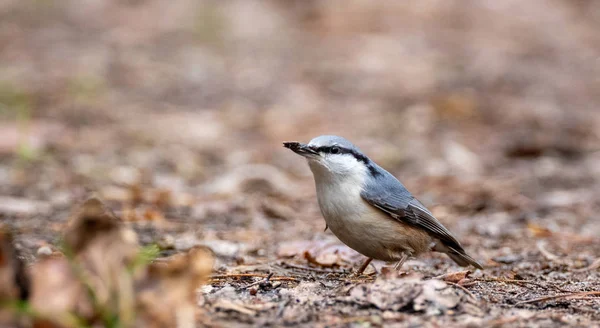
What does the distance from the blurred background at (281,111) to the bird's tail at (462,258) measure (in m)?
0.61

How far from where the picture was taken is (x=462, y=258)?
3.99 m

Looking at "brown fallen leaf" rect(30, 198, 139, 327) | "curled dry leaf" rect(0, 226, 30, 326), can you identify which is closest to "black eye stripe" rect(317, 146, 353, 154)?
"brown fallen leaf" rect(30, 198, 139, 327)

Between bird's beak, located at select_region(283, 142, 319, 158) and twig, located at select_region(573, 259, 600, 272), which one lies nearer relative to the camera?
bird's beak, located at select_region(283, 142, 319, 158)

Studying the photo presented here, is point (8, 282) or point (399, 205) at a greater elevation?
point (399, 205)

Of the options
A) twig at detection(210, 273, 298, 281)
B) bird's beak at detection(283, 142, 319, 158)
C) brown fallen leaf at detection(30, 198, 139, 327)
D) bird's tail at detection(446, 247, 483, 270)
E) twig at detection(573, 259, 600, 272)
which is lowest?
brown fallen leaf at detection(30, 198, 139, 327)

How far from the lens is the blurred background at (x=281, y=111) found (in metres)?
5.68

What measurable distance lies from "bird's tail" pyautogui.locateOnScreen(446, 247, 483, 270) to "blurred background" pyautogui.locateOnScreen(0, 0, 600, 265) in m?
0.61

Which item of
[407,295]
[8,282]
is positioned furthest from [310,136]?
[8,282]

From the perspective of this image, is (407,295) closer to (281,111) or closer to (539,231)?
(539,231)

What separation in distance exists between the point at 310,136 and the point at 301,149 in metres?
4.55

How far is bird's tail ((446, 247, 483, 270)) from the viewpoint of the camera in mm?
3938

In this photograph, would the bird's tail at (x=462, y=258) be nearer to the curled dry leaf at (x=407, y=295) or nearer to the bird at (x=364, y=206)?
A: the bird at (x=364, y=206)

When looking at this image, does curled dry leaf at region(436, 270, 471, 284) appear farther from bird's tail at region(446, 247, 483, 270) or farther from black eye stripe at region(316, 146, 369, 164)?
black eye stripe at region(316, 146, 369, 164)

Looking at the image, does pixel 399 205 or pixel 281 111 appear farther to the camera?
pixel 281 111
